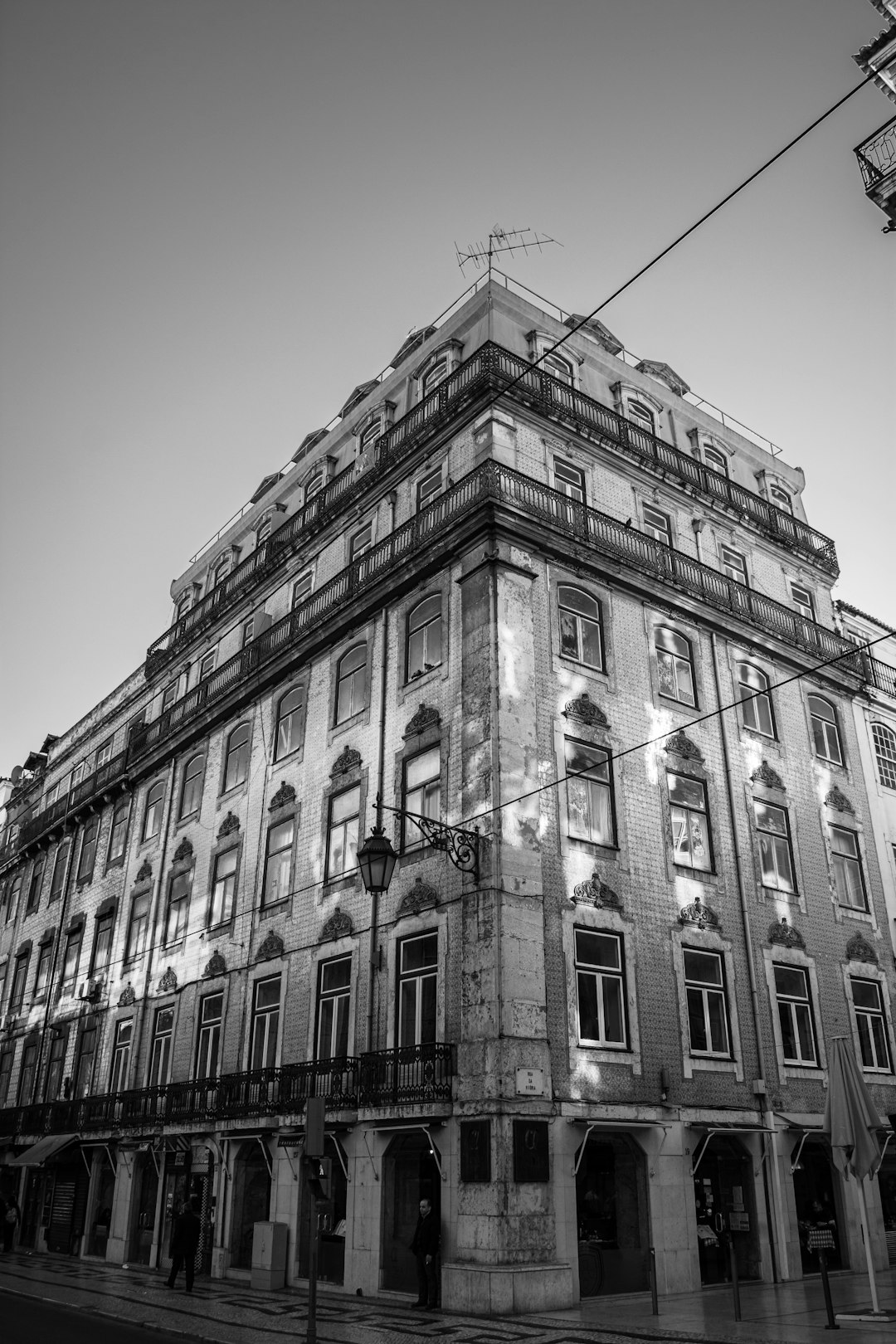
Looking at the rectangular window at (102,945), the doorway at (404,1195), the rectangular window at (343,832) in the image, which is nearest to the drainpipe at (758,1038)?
the doorway at (404,1195)

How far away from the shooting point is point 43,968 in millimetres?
35938

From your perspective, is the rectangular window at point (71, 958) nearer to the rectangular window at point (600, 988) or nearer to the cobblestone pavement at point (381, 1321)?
the cobblestone pavement at point (381, 1321)

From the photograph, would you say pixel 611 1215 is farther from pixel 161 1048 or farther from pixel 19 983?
pixel 19 983

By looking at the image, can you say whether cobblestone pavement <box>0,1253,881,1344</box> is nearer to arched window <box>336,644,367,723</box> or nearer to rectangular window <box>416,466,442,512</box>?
arched window <box>336,644,367,723</box>

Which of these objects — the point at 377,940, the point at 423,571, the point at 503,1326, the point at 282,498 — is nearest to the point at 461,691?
the point at 423,571

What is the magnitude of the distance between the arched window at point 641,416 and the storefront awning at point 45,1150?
23.2m

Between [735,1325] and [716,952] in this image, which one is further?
[716,952]

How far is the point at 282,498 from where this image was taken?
3206cm

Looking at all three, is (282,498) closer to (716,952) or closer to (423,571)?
(423,571)

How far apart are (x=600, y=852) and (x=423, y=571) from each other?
6.87 meters

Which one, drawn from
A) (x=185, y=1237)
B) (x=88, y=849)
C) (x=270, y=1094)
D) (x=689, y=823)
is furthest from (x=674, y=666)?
(x=88, y=849)

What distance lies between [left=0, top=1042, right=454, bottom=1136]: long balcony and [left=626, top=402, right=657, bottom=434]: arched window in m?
16.5

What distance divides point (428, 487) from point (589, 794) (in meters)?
8.29

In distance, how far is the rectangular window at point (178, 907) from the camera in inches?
1073
